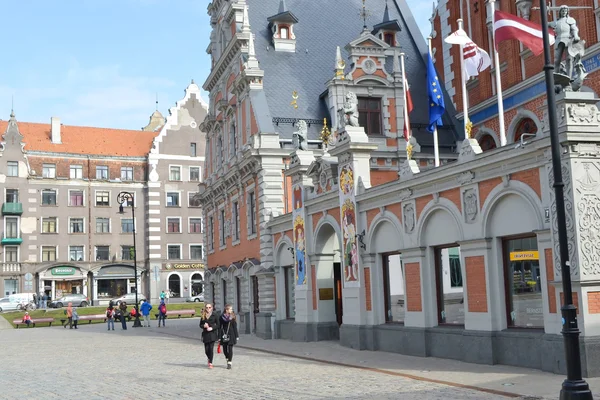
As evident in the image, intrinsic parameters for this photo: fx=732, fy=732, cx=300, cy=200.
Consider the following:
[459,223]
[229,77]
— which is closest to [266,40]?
[229,77]

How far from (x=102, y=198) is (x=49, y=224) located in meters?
5.26

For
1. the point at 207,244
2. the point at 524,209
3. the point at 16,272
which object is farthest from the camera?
the point at 16,272

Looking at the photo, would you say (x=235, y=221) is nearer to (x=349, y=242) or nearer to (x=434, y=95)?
(x=349, y=242)

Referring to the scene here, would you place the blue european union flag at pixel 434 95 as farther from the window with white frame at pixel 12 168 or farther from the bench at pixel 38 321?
the window with white frame at pixel 12 168


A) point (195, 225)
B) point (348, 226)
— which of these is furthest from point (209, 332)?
point (195, 225)

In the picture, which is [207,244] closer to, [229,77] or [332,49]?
[229,77]

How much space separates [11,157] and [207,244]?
32148 mm

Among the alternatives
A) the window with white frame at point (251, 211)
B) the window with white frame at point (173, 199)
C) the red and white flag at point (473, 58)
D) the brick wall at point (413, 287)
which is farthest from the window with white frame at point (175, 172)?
the brick wall at point (413, 287)

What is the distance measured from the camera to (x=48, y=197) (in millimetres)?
66500

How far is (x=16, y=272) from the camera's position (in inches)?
2530

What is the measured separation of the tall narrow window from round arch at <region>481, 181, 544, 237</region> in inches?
553

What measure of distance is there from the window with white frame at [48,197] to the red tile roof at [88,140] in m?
3.77

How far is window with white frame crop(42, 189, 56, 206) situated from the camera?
217ft

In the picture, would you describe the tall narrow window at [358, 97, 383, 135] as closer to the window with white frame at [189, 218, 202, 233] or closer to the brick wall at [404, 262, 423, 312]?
the brick wall at [404, 262, 423, 312]
